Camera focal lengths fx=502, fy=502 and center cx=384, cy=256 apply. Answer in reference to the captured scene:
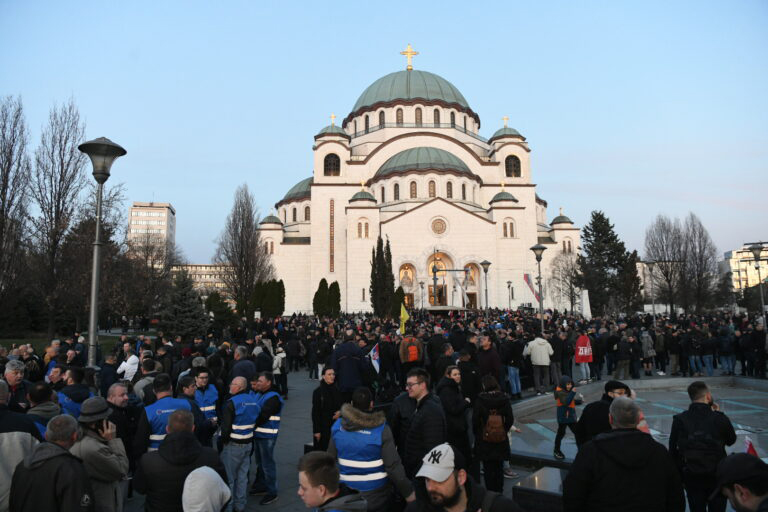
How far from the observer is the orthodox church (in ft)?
145

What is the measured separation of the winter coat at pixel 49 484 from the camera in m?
3.12

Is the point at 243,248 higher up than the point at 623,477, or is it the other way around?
the point at 243,248

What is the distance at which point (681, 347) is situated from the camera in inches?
604

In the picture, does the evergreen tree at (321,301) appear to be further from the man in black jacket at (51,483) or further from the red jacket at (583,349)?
the man in black jacket at (51,483)

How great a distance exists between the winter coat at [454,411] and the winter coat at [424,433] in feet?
2.73

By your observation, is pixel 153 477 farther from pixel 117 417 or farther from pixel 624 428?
pixel 624 428

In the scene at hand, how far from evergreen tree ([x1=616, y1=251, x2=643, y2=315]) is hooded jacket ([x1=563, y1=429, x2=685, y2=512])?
141 feet

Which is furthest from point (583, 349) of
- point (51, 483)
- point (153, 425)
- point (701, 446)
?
point (51, 483)

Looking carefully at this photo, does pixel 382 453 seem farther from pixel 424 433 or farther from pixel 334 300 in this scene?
pixel 334 300

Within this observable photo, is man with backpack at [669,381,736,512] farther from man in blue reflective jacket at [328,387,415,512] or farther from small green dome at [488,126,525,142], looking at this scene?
small green dome at [488,126,525,142]

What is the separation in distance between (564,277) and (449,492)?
46378 mm

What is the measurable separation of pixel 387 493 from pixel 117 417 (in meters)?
3.33

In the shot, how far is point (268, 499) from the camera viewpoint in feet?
19.4

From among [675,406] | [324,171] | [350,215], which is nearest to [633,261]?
[350,215]
